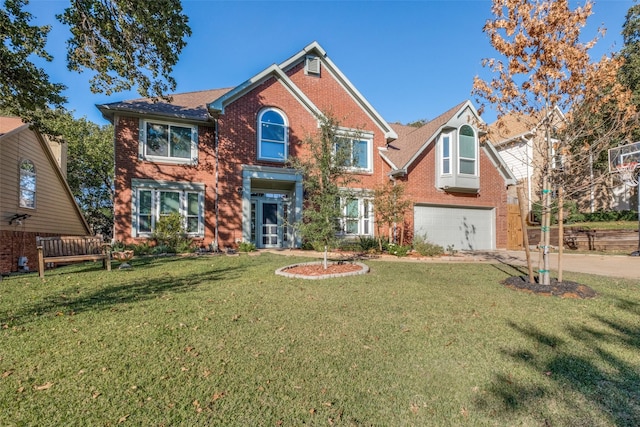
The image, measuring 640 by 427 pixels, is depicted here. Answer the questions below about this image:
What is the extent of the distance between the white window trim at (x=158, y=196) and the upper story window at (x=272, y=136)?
3232mm

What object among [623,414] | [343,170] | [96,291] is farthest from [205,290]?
[623,414]

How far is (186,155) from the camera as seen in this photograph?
14.1m

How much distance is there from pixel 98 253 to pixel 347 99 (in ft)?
42.3

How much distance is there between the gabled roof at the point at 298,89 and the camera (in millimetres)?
13656

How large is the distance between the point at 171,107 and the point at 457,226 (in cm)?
1512

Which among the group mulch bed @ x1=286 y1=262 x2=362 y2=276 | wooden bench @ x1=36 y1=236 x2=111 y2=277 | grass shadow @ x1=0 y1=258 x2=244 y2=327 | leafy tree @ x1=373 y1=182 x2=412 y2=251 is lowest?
grass shadow @ x1=0 y1=258 x2=244 y2=327

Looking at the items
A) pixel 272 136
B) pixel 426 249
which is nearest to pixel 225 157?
pixel 272 136

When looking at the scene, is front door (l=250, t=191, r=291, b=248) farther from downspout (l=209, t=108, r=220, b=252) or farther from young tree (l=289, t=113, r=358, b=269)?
young tree (l=289, t=113, r=358, b=269)

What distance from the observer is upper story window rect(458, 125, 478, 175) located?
15695 millimetres

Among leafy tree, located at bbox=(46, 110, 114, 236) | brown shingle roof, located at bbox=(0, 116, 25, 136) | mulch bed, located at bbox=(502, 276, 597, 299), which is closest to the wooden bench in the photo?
brown shingle roof, located at bbox=(0, 116, 25, 136)

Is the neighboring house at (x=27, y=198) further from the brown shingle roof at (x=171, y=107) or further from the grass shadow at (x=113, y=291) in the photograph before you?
the brown shingle roof at (x=171, y=107)

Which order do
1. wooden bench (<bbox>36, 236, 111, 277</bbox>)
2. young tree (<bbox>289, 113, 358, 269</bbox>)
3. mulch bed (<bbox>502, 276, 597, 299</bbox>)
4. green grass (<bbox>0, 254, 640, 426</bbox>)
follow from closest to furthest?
1. green grass (<bbox>0, 254, 640, 426</bbox>)
2. mulch bed (<bbox>502, 276, 597, 299</bbox>)
3. wooden bench (<bbox>36, 236, 111, 277</bbox>)
4. young tree (<bbox>289, 113, 358, 269</bbox>)

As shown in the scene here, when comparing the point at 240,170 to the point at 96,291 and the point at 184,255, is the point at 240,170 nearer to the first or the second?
the point at 184,255

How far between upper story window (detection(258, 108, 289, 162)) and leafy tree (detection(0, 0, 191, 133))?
4.71 meters
